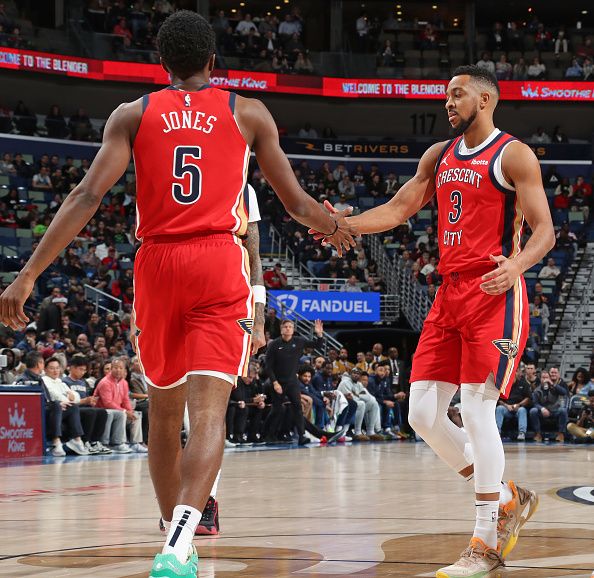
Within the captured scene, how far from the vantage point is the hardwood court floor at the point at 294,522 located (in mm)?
4559

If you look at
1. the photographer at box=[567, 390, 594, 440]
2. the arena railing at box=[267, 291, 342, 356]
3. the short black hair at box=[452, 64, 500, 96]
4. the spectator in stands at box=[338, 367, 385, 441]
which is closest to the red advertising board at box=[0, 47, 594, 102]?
the arena railing at box=[267, 291, 342, 356]

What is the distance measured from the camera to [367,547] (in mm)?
5078

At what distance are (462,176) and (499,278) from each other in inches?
26.8

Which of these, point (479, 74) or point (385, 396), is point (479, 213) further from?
point (385, 396)

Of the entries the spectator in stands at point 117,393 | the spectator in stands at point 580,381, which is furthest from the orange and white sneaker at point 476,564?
the spectator in stands at point 580,381

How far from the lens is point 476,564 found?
4387 millimetres

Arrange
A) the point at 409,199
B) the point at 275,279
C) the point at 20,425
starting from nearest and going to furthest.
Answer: the point at 409,199 < the point at 20,425 < the point at 275,279

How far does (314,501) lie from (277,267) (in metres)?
16.7

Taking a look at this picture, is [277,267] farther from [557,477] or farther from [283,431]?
[557,477]

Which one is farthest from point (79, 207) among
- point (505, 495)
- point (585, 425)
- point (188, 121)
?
point (585, 425)

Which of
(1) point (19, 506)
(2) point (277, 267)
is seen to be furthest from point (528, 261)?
(2) point (277, 267)

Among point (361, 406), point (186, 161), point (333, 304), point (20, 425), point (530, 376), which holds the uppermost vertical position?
point (186, 161)

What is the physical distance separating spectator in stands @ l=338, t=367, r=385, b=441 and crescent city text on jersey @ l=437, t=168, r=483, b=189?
1271 cm

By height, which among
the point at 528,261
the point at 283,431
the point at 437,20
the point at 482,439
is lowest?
the point at 283,431
